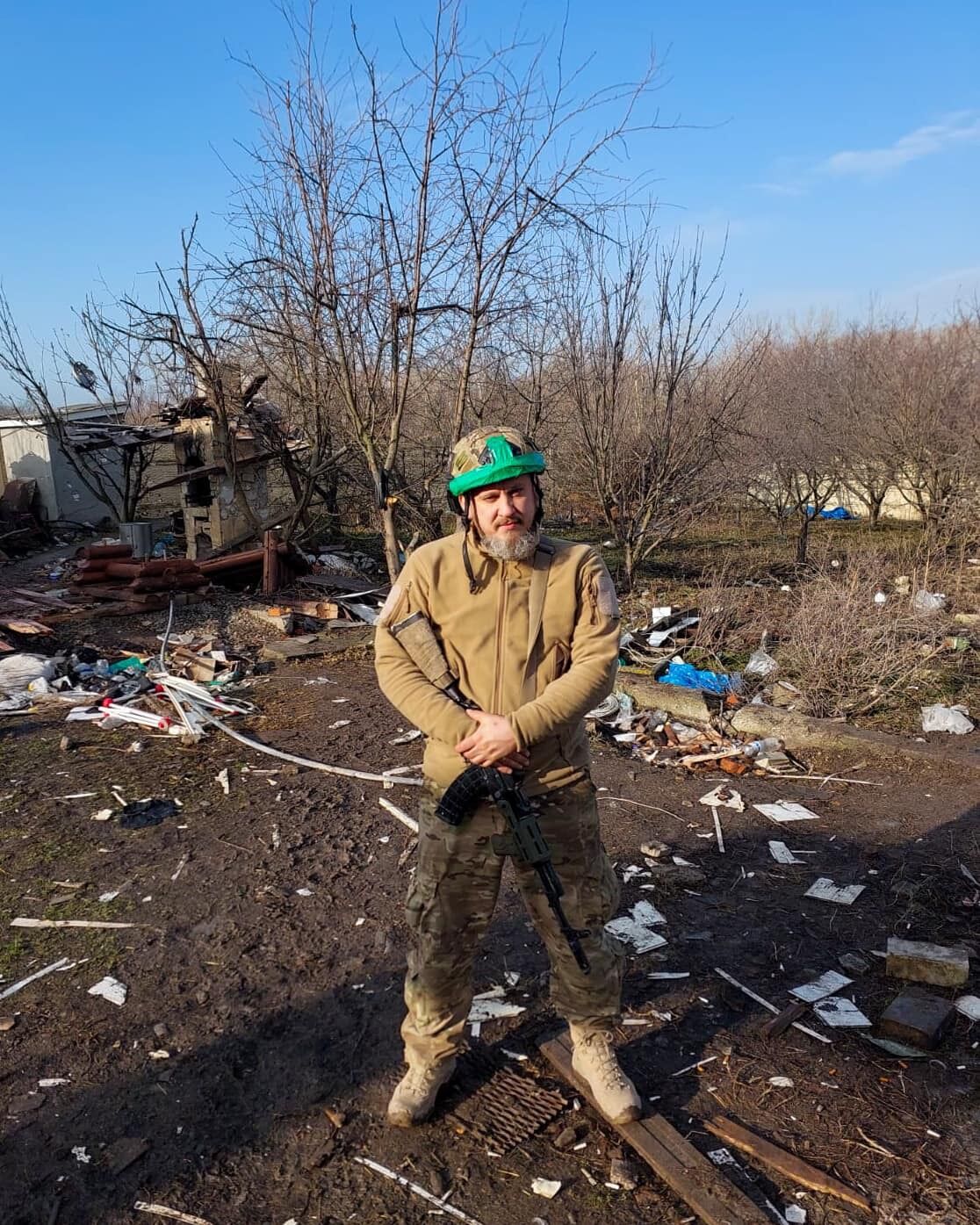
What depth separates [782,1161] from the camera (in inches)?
97.3

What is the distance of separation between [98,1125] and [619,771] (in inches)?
152

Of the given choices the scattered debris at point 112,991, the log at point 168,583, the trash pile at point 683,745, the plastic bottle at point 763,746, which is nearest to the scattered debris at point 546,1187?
the scattered debris at point 112,991

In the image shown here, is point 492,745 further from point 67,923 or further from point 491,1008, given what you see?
point 67,923

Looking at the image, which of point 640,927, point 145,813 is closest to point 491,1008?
point 640,927

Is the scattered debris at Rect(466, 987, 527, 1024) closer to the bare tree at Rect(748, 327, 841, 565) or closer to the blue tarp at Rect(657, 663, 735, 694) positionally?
the blue tarp at Rect(657, 663, 735, 694)

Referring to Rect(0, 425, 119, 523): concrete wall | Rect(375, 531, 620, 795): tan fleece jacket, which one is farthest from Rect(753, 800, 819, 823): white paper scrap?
Rect(0, 425, 119, 523): concrete wall

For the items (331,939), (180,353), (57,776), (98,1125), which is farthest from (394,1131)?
(180,353)

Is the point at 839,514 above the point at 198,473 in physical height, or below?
below

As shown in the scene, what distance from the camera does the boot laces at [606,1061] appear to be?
8.63ft

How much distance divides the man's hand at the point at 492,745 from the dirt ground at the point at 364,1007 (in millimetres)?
1199

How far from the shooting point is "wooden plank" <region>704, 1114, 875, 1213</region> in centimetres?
237

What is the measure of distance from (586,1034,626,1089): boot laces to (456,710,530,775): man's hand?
98cm

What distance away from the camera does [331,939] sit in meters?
3.75

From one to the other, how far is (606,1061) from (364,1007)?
41.3 inches
